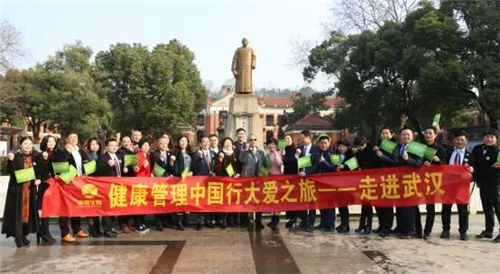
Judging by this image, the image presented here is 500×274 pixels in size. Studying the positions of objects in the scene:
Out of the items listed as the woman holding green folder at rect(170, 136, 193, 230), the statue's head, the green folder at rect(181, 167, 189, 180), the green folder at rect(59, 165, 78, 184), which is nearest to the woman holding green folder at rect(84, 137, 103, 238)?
the green folder at rect(59, 165, 78, 184)

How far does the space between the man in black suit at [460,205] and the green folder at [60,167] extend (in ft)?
19.1

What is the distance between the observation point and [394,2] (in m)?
32.0

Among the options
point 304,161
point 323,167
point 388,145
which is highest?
point 388,145

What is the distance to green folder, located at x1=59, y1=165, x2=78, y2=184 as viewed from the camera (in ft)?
24.8

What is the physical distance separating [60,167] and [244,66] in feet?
25.7

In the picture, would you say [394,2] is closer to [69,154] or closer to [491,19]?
[491,19]

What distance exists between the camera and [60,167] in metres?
7.49

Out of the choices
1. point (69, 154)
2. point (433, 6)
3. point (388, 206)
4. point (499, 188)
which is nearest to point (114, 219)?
point (69, 154)

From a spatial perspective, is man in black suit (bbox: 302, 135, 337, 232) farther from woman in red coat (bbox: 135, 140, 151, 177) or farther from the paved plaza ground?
woman in red coat (bbox: 135, 140, 151, 177)

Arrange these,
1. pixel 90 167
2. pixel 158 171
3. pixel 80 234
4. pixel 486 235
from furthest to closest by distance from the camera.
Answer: pixel 158 171, pixel 80 234, pixel 90 167, pixel 486 235

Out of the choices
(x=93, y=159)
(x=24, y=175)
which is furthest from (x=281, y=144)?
(x=24, y=175)

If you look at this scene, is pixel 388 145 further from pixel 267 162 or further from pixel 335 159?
pixel 267 162

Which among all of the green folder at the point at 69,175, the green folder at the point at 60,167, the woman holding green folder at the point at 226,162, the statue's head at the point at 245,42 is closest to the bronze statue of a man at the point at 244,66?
the statue's head at the point at 245,42

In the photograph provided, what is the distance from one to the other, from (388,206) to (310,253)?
2006 millimetres
